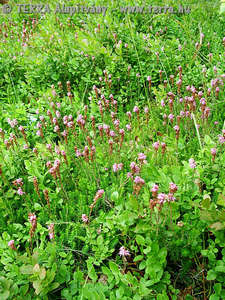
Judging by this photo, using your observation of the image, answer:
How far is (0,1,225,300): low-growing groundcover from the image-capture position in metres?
1.69

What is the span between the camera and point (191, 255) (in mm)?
1753

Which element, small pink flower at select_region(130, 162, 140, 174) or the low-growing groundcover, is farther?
small pink flower at select_region(130, 162, 140, 174)

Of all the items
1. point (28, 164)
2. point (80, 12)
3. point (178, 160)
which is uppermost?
point (80, 12)

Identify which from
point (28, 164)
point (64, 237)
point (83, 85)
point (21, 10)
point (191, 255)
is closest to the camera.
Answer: point (191, 255)

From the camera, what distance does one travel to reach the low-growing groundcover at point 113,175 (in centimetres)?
169

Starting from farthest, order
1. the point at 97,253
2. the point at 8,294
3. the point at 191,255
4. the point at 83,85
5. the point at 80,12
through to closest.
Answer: the point at 80,12 → the point at 83,85 → the point at 97,253 → the point at 191,255 → the point at 8,294

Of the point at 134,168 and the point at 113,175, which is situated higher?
the point at 134,168

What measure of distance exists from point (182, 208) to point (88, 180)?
78 cm

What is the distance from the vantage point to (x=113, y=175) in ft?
7.64

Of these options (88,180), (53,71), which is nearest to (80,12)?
(53,71)

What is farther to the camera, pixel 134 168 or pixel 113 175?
pixel 113 175

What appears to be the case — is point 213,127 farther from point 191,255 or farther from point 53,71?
point 53,71

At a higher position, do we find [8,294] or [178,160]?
[178,160]

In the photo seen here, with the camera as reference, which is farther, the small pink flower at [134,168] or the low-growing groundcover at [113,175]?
the small pink flower at [134,168]
